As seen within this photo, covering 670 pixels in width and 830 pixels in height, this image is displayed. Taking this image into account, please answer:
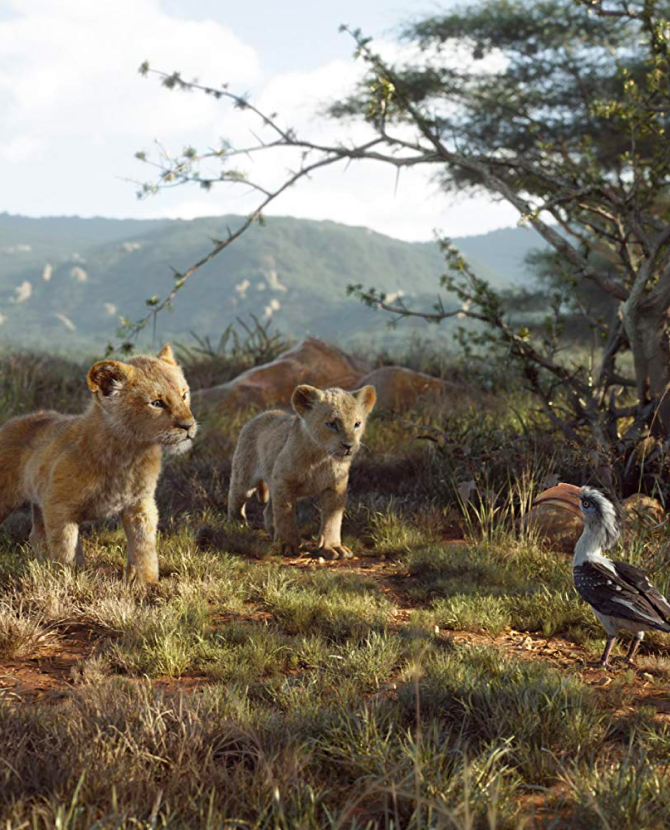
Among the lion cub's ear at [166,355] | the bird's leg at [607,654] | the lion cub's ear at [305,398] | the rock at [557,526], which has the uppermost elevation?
the lion cub's ear at [166,355]

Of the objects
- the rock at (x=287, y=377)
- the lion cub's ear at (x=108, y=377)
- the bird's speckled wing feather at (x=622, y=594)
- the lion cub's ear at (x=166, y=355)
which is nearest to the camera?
the bird's speckled wing feather at (x=622, y=594)

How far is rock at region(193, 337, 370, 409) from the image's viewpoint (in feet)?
40.0

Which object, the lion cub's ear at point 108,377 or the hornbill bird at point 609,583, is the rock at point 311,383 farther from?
the hornbill bird at point 609,583

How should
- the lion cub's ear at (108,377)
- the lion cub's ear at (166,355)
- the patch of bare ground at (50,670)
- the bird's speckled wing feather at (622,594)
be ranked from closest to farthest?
the patch of bare ground at (50,670)
the bird's speckled wing feather at (622,594)
the lion cub's ear at (108,377)
the lion cub's ear at (166,355)

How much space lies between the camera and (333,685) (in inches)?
150

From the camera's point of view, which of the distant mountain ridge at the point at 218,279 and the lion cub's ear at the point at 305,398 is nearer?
the lion cub's ear at the point at 305,398

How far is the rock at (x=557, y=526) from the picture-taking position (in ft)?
21.7

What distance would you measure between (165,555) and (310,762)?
3182mm

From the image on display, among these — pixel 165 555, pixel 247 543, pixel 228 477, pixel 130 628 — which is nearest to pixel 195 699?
pixel 130 628

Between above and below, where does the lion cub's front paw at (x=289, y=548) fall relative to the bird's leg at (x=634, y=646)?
below

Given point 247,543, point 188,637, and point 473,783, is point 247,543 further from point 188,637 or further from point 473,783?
point 473,783

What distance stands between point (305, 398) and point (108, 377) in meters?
1.85

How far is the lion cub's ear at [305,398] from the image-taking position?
6.40m

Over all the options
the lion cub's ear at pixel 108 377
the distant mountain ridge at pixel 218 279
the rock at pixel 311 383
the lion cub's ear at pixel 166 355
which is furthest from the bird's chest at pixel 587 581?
the distant mountain ridge at pixel 218 279
